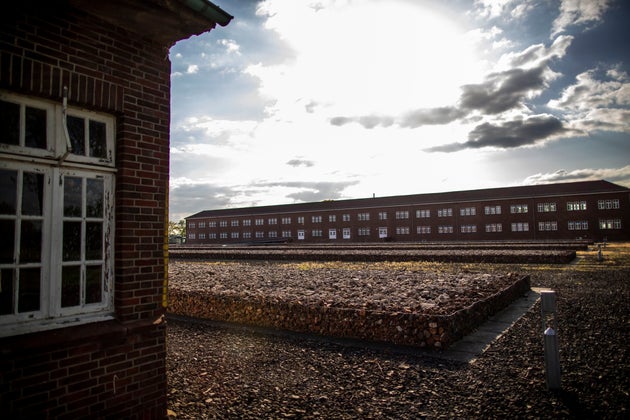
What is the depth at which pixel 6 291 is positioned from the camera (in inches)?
126

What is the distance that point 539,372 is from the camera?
5215 millimetres

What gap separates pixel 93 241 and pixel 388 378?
4082mm

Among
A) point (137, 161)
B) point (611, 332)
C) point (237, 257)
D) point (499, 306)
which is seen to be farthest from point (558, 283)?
point (237, 257)

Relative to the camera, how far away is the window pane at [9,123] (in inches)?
126

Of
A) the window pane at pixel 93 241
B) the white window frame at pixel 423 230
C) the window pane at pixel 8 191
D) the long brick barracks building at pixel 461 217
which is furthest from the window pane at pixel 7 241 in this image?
the white window frame at pixel 423 230

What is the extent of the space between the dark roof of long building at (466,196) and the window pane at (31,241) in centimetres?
6021

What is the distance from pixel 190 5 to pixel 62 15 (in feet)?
3.90

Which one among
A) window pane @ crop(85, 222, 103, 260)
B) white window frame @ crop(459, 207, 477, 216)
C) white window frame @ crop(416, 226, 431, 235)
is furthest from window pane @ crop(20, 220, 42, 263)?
white window frame @ crop(459, 207, 477, 216)

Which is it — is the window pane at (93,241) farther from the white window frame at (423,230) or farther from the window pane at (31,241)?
the white window frame at (423,230)

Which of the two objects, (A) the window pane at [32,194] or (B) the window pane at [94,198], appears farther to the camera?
(B) the window pane at [94,198]

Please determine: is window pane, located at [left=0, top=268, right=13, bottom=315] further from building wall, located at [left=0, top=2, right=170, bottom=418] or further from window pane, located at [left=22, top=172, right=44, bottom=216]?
window pane, located at [left=22, top=172, right=44, bottom=216]

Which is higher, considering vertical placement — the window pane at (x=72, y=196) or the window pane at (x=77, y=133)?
the window pane at (x=77, y=133)

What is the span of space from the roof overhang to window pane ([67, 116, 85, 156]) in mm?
1102

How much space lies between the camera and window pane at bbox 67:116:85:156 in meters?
3.64
